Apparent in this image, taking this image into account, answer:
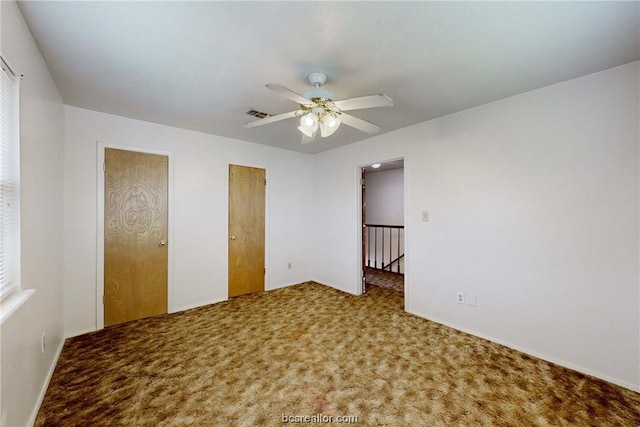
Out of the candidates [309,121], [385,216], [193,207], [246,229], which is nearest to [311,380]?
[309,121]

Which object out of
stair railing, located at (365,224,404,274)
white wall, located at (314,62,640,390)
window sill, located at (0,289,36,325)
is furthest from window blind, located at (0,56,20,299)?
stair railing, located at (365,224,404,274)

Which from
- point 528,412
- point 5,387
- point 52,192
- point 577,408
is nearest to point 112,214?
point 52,192

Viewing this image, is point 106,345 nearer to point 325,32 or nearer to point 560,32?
point 325,32

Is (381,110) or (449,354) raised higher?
(381,110)

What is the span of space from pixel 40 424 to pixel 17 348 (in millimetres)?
626

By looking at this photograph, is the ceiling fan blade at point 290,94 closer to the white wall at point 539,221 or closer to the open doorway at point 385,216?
the white wall at point 539,221

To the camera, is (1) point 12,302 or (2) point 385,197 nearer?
(1) point 12,302

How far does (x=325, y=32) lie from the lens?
1.64 metres

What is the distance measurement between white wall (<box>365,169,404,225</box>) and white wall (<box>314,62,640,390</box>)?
10.1ft

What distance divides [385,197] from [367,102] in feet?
16.6

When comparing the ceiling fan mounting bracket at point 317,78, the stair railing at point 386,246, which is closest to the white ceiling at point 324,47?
the ceiling fan mounting bracket at point 317,78

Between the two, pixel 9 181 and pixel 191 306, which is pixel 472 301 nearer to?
pixel 191 306

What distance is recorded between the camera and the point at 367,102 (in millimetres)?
1898

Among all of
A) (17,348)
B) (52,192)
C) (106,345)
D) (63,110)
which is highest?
(63,110)
